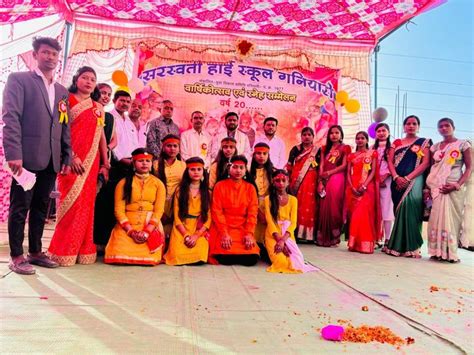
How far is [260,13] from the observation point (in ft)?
18.7

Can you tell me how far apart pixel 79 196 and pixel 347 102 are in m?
4.37

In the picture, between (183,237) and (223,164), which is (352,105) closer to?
(223,164)

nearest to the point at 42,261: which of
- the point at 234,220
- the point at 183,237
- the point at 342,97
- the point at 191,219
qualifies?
the point at 183,237

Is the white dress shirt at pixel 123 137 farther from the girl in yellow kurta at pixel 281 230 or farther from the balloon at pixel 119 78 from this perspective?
the balloon at pixel 119 78

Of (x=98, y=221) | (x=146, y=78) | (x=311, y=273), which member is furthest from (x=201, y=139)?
(x=311, y=273)

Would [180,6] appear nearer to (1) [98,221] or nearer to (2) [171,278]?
(1) [98,221]

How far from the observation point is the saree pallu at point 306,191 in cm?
505

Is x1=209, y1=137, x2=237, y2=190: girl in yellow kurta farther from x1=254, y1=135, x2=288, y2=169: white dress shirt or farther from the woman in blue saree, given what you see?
the woman in blue saree

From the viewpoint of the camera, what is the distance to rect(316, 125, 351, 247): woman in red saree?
494cm

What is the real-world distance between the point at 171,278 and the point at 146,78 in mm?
3804

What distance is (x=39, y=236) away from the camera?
298 cm

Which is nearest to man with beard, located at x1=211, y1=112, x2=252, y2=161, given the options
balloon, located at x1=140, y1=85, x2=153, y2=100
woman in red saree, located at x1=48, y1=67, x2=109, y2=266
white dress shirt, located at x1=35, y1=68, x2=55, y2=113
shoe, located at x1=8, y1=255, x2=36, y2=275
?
balloon, located at x1=140, y1=85, x2=153, y2=100

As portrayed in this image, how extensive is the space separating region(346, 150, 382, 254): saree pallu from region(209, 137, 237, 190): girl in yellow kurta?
64.0 inches

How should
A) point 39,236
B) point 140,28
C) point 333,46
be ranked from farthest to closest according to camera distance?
point 333,46 → point 140,28 → point 39,236
